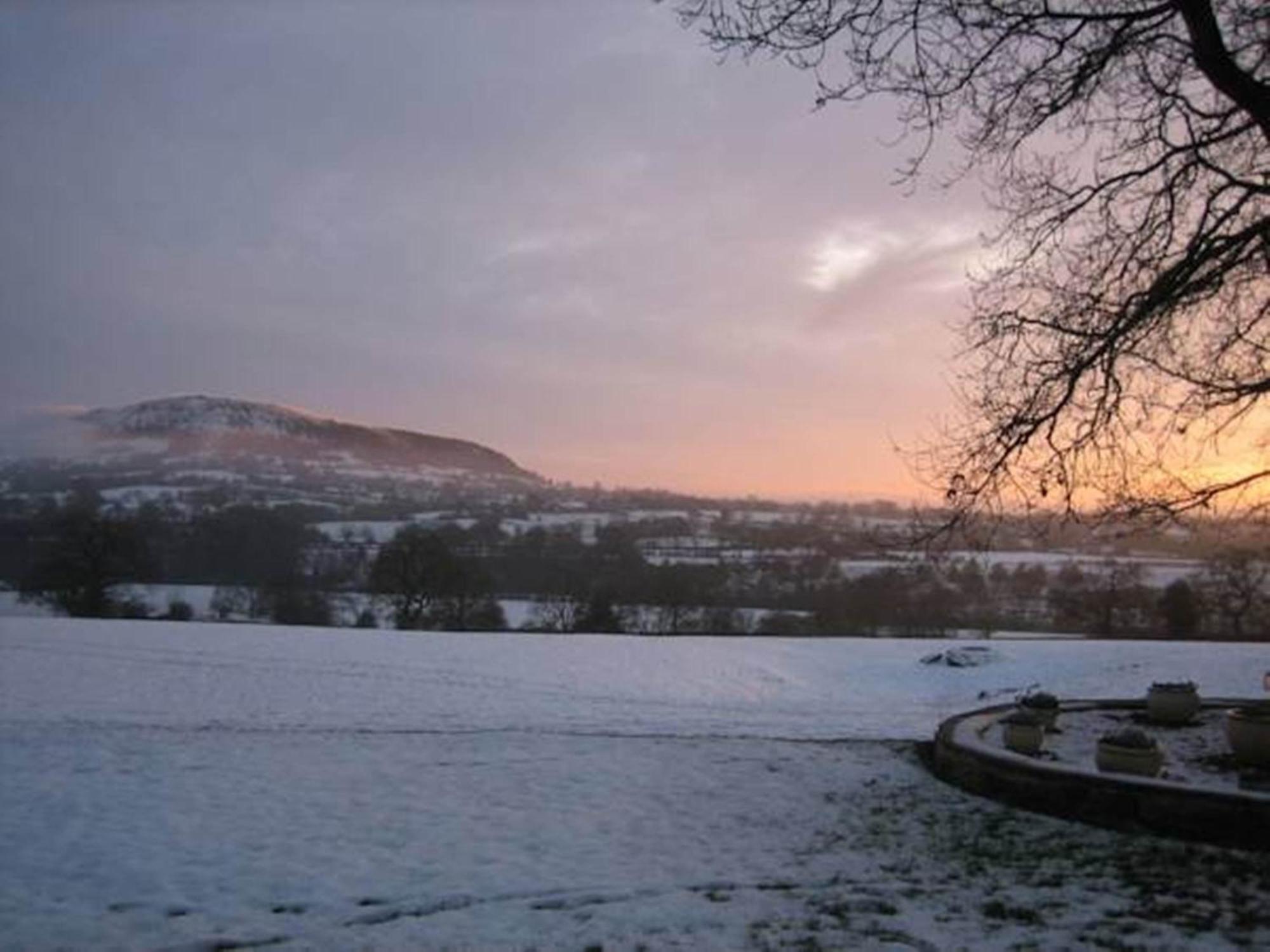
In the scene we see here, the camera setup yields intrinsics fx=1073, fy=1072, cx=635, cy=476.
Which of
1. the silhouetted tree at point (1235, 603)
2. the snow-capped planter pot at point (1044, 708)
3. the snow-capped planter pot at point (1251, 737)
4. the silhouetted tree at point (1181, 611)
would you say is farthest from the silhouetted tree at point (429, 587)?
the snow-capped planter pot at point (1251, 737)

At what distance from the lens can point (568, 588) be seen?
7231cm

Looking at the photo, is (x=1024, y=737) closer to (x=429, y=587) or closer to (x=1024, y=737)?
(x=1024, y=737)

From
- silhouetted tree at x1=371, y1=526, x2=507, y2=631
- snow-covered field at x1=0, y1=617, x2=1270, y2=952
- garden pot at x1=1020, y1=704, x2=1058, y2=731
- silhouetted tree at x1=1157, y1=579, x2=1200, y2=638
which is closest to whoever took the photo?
snow-covered field at x1=0, y1=617, x2=1270, y2=952

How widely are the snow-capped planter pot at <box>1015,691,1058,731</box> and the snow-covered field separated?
158 centimetres

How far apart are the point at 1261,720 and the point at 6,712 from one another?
63.6 feet

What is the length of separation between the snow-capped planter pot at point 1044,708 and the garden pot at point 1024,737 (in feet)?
6.11

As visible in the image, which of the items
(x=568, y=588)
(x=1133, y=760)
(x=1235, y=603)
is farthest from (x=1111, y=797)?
(x=568, y=588)

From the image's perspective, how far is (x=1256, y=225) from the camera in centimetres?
814

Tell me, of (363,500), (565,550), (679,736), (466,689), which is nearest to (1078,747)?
(679,736)

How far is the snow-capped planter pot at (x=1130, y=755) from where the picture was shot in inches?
383

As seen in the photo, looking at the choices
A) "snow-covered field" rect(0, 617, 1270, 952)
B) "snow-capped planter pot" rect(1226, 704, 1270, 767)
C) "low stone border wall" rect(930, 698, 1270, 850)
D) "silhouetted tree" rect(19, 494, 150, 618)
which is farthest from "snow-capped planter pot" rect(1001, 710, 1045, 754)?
"silhouetted tree" rect(19, 494, 150, 618)

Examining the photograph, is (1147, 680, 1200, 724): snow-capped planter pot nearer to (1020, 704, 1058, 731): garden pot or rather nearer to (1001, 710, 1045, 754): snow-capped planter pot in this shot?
(1020, 704, 1058, 731): garden pot

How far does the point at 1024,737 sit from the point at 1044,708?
2.47 metres

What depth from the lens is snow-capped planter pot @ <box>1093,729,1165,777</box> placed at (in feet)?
31.9
